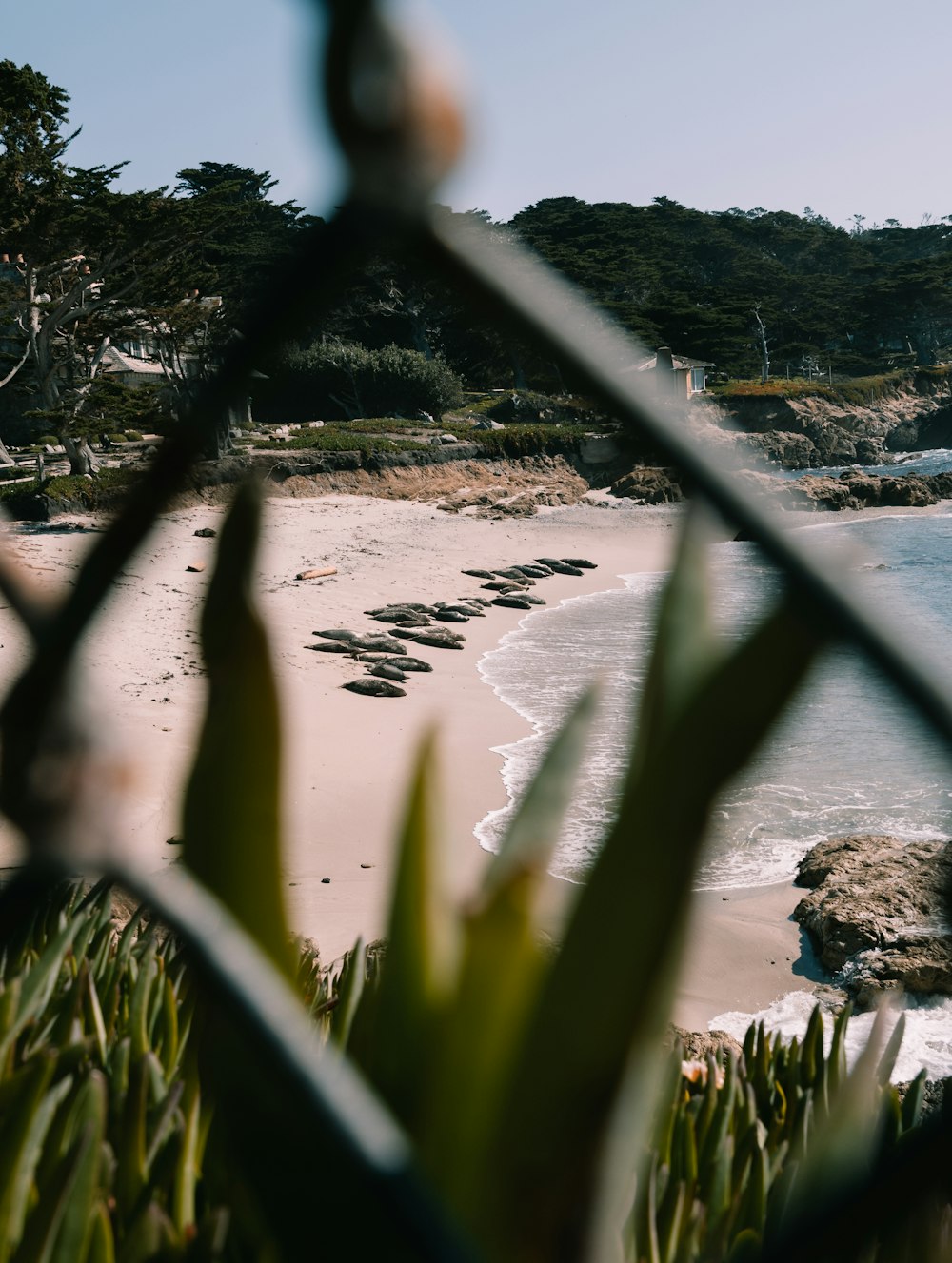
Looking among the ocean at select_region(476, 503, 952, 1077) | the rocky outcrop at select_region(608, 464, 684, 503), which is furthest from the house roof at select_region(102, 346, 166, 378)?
the ocean at select_region(476, 503, 952, 1077)

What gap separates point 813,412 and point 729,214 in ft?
93.9

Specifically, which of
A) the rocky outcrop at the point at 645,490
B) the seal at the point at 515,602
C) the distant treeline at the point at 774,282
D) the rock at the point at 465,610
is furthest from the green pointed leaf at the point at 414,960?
the rocky outcrop at the point at 645,490

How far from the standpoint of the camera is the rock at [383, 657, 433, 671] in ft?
41.2

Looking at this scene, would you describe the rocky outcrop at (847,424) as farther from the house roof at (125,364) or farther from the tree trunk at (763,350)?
the house roof at (125,364)

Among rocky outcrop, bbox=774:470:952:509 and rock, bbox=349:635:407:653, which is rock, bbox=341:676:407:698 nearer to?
rock, bbox=349:635:407:653

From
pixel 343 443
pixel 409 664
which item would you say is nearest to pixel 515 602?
pixel 409 664

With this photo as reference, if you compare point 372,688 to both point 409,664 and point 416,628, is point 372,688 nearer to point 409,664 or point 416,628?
point 409,664

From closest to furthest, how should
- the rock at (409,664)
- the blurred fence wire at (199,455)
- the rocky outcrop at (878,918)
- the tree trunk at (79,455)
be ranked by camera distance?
1. the blurred fence wire at (199,455)
2. the rocky outcrop at (878,918)
3. the rock at (409,664)
4. the tree trunk at (79,455)

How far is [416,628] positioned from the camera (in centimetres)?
1497

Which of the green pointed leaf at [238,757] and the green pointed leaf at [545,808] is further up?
the green pointed leaf at [238,757]

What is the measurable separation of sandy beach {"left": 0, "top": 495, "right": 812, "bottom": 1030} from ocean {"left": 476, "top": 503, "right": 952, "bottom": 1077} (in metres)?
0.07

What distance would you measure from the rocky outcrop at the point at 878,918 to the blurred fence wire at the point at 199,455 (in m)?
4.97

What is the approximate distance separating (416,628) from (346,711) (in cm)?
457

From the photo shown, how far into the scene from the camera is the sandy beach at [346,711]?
0.65 metres
